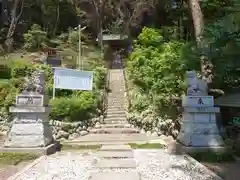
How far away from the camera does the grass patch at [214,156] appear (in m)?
8.81

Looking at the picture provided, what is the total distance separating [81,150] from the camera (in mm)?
10992

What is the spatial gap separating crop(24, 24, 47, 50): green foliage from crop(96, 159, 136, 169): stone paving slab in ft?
64.4

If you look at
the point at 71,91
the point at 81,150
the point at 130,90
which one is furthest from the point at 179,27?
the point at 81,150

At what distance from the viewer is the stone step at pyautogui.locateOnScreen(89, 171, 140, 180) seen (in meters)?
6.67

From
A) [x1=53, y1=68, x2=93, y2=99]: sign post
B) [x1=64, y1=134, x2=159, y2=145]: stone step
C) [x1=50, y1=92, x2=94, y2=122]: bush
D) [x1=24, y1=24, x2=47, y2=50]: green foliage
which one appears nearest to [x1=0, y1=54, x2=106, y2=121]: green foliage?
[x1=50, y1=92, x2=94, y2=122]: bush

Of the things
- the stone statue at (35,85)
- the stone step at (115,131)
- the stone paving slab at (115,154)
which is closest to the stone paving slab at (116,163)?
the stone paving slab at (115,154)

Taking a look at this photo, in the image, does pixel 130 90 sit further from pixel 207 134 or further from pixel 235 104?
pixel 207 134

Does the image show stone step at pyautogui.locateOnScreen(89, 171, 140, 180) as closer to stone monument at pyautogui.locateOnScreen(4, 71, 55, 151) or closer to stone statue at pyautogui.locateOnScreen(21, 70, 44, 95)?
stone monument at pyautogui.locateOnScreen(4, 71, 55, 151)

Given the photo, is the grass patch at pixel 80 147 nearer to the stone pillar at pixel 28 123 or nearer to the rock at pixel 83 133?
the stone pillar at pixel 28 123

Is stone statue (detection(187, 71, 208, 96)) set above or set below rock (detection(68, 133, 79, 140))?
above

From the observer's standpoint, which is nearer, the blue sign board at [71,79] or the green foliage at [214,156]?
the green foliage at [214,156]

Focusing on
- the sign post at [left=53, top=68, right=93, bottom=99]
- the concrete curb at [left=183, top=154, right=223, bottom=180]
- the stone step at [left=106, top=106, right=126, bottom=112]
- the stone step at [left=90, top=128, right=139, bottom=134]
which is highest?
the sign post at [left=53, top=68, right=93, bottom=99]

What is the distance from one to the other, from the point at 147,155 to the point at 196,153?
132 cm

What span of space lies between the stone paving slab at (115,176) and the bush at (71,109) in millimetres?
8228
